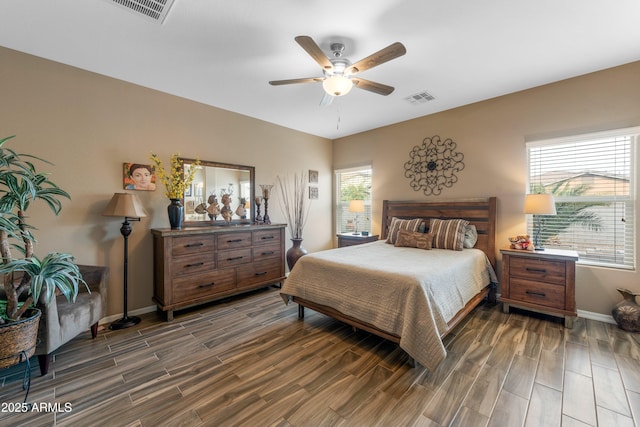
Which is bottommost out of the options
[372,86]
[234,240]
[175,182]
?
[234,240]

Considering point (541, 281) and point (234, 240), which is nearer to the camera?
point (541, 281)

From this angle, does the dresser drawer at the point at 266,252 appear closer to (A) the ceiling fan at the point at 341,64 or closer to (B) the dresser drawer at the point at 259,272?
(B) the dresser drawer at the point at 259,272

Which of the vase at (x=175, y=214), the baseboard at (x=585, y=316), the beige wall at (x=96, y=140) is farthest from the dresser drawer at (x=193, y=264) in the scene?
the baseboard at (x=585, y=316)

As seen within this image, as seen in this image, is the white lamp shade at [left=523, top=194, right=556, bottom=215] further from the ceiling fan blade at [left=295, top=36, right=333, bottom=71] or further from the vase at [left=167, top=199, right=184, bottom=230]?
the vase at [left=167, top=199, right=184, bottom=230]

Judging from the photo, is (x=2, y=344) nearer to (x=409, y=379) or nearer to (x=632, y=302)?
(x=409, y=379)

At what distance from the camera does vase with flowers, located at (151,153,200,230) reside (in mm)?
3131

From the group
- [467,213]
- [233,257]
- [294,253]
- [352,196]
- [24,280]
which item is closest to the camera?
[24,280]

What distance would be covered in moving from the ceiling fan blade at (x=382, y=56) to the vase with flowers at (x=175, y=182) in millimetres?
2392

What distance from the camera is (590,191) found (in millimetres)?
2959

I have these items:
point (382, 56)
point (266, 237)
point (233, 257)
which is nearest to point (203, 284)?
point (233, 257)

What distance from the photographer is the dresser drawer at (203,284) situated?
3025mm

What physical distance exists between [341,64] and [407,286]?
2070mm

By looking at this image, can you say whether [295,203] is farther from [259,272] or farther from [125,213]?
[125,213]

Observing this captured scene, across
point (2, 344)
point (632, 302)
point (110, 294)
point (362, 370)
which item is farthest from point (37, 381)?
point (632, 302)
